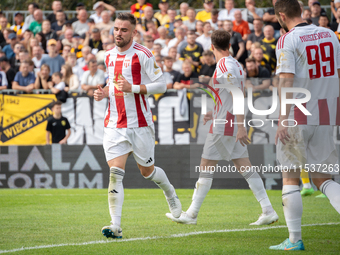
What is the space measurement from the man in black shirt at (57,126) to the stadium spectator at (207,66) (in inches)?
153

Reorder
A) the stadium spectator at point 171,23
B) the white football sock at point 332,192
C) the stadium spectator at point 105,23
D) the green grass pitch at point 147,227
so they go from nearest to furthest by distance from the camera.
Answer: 1. the white football sock at point 332,192
2. the green grass pitch at point 147,227
3. the stadium spectator at point 171,23
4. the stadium spectator at point 105,23

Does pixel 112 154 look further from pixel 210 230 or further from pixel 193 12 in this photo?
pixel 193 12

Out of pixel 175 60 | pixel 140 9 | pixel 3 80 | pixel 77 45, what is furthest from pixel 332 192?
pixel 140 9

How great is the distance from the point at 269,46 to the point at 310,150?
941cm

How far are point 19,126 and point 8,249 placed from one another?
8900mm

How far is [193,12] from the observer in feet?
53.5

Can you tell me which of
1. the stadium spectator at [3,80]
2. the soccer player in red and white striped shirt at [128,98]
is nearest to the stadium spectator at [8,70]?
the stadium spectator at [3,80]

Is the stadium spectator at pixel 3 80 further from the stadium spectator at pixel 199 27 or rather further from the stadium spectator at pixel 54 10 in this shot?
the stadium spectator at pixel 199 27

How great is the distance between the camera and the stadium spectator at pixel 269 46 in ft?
45.0

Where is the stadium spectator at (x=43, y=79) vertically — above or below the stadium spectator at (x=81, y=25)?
below

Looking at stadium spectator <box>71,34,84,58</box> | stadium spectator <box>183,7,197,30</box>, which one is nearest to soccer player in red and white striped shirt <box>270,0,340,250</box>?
stadium spectator <box>183,7,197,30</box>

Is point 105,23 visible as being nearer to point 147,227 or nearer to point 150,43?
→ point 150,43

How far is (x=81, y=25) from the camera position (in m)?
17.7

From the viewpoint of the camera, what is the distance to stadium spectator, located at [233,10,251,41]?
15281 millimetres
